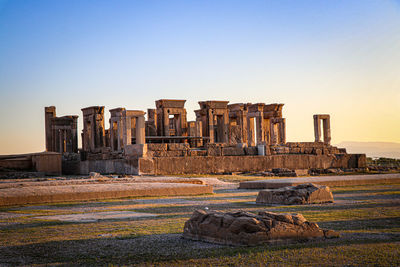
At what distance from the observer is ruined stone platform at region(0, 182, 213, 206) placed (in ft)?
39.3

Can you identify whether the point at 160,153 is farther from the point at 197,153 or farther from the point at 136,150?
the point at 197,153

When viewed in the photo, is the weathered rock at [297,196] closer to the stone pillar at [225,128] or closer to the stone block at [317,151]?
the stone block at [317,151]

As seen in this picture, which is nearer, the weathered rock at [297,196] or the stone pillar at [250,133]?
the weathered rock at [297,196]

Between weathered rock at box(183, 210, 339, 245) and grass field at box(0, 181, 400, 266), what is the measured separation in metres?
0.12

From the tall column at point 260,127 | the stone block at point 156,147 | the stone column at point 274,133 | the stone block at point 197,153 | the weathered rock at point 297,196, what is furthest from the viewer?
the stone column at point 274,133

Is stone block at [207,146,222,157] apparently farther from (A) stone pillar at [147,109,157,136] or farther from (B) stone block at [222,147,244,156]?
(A) stone pillar at [147,109,157,136]

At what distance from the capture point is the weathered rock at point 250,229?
5.77m

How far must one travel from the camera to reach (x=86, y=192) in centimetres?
1262

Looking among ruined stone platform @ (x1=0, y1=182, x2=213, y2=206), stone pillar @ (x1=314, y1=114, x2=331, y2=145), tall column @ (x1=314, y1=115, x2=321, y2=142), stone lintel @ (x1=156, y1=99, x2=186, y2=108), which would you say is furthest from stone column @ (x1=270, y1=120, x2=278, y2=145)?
ruined stone platform @ (x1=0, y1=182, x2=213, y2=206)

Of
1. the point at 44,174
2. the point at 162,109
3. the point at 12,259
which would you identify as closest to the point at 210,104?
the point at 162,109

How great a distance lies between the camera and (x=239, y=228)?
5.82m

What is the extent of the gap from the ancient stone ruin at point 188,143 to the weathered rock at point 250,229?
1688cm

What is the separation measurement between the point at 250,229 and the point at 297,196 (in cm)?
524

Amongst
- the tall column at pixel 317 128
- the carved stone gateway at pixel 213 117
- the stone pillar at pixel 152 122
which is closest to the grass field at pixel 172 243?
the stone pillar at pixel 152 122
